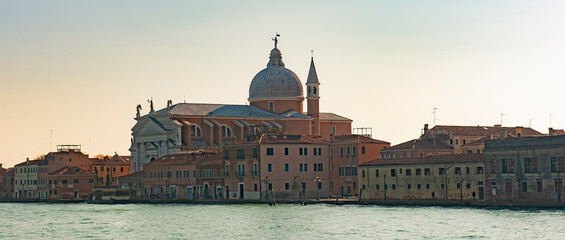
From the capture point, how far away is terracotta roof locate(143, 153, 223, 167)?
8869 centimetres

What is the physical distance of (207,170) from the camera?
87938mm

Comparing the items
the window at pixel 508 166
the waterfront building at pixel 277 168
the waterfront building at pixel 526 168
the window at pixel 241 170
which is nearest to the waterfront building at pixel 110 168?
the waterfront building at pixel 277 168

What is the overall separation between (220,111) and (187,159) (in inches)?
585

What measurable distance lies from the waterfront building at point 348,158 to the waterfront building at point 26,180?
4008cm

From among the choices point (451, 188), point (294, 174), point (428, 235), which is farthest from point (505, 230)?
point (294, 174)

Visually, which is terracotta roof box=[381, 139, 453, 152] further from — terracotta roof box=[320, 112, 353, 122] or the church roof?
terracotta roof box=[320, 112, 353, 122]

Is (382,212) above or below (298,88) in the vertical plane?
below

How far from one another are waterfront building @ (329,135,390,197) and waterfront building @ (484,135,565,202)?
17.2m

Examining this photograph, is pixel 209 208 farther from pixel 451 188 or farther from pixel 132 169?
pixel 132 169

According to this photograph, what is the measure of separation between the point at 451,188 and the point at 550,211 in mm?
11870

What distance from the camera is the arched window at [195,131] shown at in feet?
340

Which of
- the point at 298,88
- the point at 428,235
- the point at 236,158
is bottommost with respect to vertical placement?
the point at 428,235

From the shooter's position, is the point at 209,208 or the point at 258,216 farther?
the point at 209,208

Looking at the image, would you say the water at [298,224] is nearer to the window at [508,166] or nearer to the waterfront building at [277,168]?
the window at [508,166]
